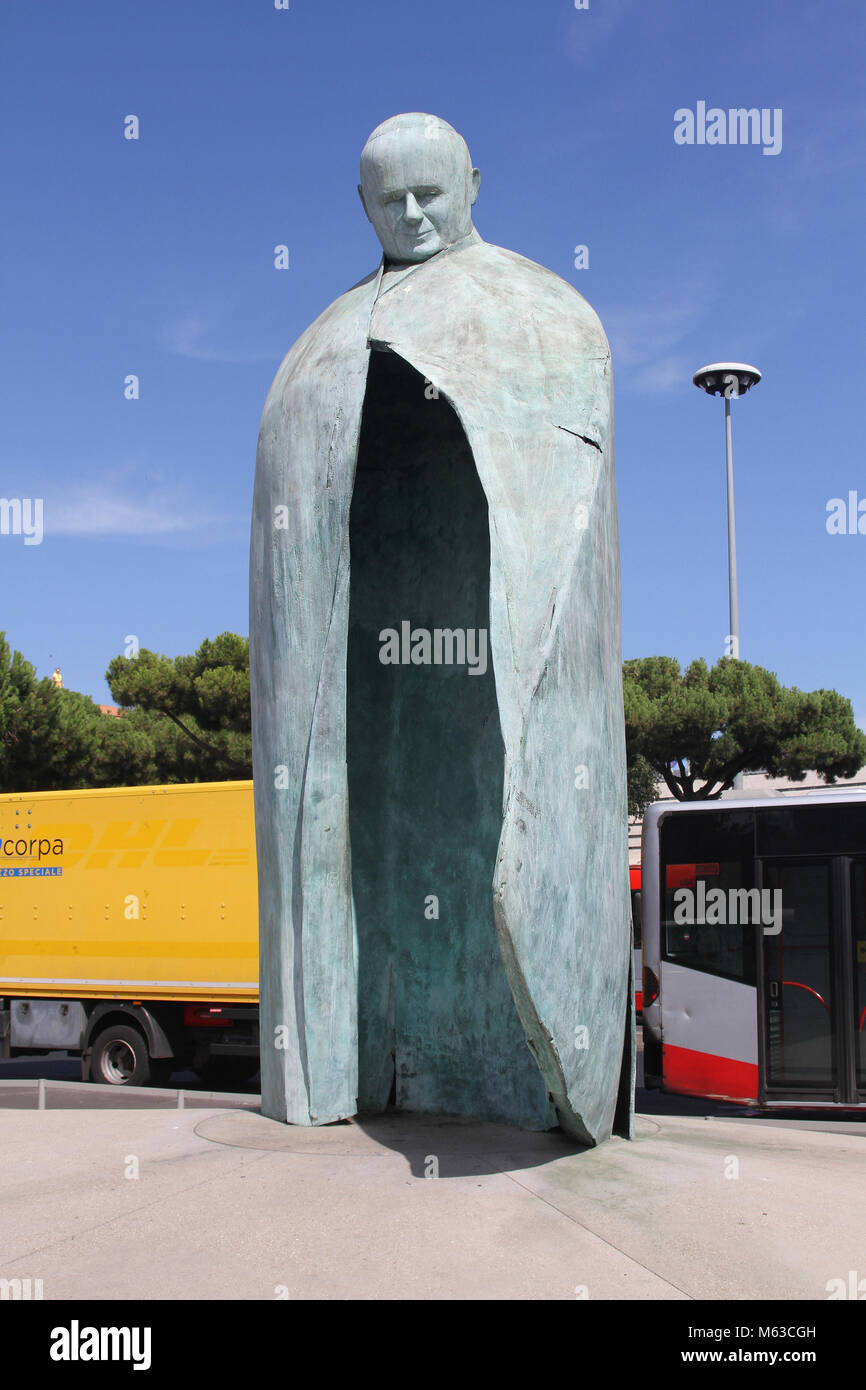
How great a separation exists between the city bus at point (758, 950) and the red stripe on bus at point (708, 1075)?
1 centimetres

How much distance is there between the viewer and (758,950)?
1142cm

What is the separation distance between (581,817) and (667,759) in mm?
24157

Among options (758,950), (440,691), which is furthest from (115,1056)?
(440,691)

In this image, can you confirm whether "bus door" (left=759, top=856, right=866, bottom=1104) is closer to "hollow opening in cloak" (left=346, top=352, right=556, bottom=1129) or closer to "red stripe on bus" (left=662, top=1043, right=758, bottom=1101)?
"red stripe on bus" (left=662, top=1043, right=758, bottom=1101)

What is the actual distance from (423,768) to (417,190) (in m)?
3.67

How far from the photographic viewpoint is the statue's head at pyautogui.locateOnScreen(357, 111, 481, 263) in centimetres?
721

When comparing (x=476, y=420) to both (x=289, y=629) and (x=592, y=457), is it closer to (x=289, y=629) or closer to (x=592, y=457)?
(x=592, y=457)

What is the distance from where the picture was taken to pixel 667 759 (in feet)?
97.2

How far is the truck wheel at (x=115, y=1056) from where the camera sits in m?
14.0

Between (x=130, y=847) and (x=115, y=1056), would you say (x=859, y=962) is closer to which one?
(x=130, y=847)

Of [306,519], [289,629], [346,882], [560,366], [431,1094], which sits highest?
[560,366]

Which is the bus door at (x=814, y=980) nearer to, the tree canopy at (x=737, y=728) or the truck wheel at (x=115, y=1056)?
the truck wheel at (x=115, y=1056)
